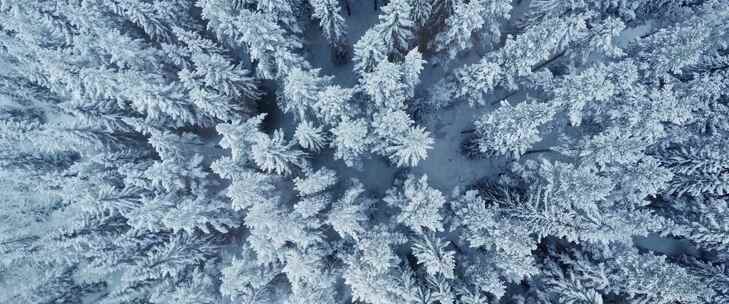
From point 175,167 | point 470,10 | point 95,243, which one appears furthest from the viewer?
point 95,243

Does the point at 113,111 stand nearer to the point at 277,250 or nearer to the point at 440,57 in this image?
the point at 277,250

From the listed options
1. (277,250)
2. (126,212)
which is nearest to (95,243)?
(126,212)

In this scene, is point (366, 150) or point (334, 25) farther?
point (334, 25)

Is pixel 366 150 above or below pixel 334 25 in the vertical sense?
below

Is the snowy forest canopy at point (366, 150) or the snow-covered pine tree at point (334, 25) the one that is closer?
the snowy forest canopy at point (366, 150)

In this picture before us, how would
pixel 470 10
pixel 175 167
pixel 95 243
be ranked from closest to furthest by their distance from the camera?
pixel 470 10, pixel 175 167, pixel 95 243

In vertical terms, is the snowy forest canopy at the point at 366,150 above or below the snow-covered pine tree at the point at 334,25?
below

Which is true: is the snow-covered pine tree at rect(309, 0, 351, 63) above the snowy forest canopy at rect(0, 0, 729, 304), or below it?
above

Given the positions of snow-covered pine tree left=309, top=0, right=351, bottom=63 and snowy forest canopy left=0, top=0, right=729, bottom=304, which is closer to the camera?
snowy forest canopy left=0, top=0, right=729, bottom=304
